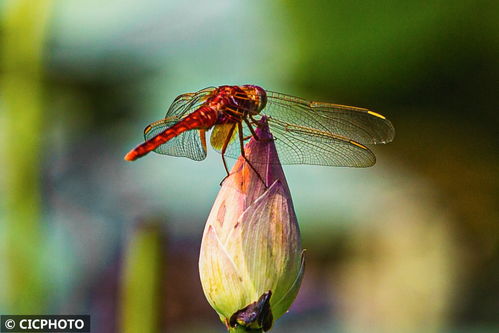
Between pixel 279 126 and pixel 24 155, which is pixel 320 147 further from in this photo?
pixel 24 155

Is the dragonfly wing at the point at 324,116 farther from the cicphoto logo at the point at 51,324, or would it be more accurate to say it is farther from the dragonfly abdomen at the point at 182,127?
the cicphoto logo at the point at 51,324

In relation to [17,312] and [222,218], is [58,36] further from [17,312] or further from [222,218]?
[222,218]

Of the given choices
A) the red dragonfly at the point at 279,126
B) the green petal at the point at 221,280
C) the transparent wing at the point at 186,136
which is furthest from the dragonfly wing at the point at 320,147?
the green petal at the point at 221,280

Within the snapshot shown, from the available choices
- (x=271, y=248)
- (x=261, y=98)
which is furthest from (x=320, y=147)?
(x=271, y=248)

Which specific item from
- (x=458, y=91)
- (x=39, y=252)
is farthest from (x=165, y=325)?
(x=458, y=91)

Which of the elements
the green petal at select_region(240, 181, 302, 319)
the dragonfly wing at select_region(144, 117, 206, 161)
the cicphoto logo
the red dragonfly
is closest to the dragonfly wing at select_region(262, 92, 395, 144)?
the red dragonfly

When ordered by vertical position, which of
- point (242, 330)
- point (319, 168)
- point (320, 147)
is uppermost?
point (319, 168)

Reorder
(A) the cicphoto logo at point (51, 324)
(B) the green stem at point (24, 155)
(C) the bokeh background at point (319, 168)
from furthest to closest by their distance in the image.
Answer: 1. (C) the bokeh background at point (319, 168)
2. (A) the cicphoto logo at point (51, 324)
3. (B) the green stem at point (24, 155)
